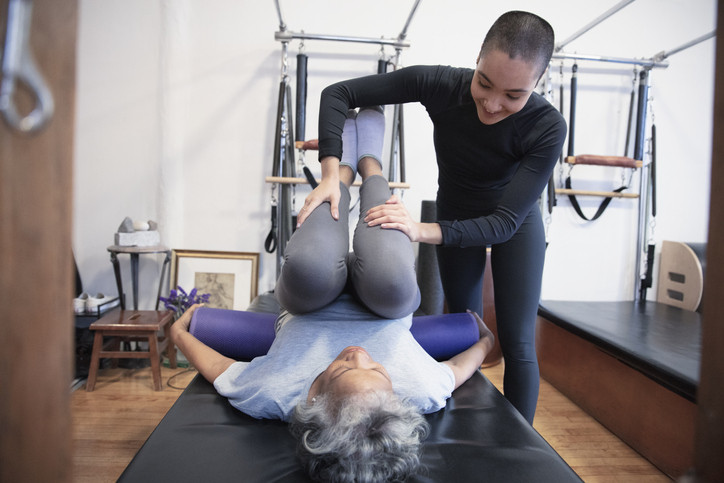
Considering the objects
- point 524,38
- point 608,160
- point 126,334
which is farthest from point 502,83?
point 126,334

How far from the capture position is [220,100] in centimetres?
300

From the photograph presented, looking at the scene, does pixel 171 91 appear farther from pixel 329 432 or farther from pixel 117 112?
pixel 329 432

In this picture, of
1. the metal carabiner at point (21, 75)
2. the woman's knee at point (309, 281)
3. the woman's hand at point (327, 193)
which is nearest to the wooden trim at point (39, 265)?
the metal carabiner at point (21, 75)

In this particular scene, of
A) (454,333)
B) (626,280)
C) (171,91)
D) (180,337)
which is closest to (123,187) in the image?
(171,91)

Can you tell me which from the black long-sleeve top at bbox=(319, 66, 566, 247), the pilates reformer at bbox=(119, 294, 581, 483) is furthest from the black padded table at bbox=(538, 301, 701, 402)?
the black long-sleeve top at bbox=(319, 66, 566, 247)

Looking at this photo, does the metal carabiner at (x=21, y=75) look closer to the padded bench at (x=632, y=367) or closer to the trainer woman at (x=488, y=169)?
the trainer woman at (x=488, y=169)

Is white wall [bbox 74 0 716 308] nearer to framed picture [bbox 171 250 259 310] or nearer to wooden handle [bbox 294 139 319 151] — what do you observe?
framed picture [bbox 171 250 259 310]

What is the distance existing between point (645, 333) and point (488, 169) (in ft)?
4.66

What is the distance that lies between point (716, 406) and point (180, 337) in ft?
4.62

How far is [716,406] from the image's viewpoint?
0.38 m

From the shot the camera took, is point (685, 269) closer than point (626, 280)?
Yes

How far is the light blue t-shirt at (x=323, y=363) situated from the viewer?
1155 mm

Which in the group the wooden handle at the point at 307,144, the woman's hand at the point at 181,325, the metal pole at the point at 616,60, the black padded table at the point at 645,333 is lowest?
the black padded table at the point at 645,333

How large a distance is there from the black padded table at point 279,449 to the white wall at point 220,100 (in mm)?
1985
